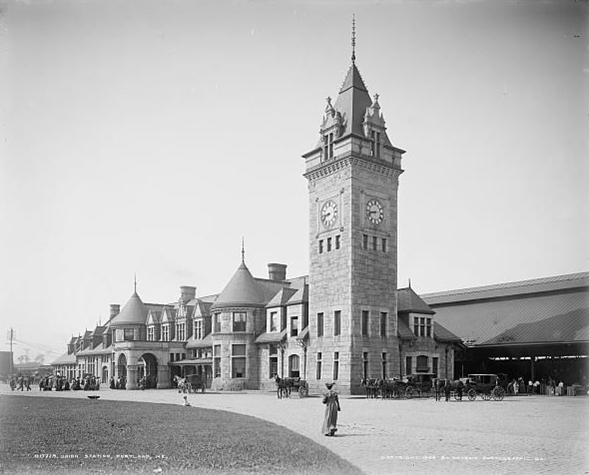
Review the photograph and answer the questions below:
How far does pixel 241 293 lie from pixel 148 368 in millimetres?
15520

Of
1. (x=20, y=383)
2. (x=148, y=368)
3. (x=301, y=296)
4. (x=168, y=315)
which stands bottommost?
(x=20, y=383)

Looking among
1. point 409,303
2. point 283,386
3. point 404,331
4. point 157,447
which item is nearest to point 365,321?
Result: point 404,331

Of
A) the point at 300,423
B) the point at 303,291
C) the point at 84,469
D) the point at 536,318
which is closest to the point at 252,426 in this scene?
the point at 300,423

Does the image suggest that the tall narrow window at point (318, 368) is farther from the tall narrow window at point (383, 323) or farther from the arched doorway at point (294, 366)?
the tall narrow window at point (383, 323)

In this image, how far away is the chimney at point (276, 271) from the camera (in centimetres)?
6141

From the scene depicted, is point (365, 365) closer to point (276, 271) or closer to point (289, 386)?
point (289, 386)

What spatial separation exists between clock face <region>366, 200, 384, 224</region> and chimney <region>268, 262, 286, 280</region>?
19.6 meters

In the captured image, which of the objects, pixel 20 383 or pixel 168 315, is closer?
pixel 20 383

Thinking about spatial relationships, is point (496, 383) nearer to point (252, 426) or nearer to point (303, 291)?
point (303, 291)

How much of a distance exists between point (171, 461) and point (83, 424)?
7076 millimetres

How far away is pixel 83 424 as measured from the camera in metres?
19.1

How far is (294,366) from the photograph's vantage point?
46375 millimetres

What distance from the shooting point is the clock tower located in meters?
41.3

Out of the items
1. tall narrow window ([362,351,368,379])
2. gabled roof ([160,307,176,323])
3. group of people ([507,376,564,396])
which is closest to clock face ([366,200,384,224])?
tall narrow window ([362,351,368,379])
